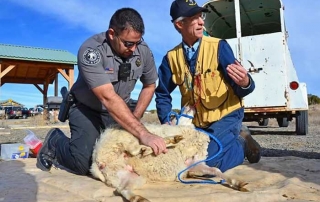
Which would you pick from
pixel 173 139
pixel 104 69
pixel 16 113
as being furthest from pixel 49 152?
pixel 16 113

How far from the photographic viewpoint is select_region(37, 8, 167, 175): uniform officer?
10.1 ft

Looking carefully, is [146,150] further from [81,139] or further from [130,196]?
[81,139]

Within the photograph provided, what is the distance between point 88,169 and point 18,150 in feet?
6.15

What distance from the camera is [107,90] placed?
3.12 metres

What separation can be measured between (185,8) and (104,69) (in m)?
1.02

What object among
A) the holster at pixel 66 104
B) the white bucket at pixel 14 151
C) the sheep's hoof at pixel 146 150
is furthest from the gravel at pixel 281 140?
the white bucket at pixel 14 151

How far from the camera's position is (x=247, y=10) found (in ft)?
29.2

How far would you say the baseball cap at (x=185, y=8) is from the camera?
348cm

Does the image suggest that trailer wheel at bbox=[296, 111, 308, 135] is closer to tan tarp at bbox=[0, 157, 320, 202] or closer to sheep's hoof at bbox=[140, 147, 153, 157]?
tan tarp at bbox=[0, 157, 320, 202]

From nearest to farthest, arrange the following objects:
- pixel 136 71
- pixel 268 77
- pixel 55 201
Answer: pixel 55 201 < pixel 136 71 < pixel 268 77

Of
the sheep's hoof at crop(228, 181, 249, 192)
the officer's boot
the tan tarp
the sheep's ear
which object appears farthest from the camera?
the officer's boot

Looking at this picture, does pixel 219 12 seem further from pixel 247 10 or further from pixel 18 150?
pixel 18 150

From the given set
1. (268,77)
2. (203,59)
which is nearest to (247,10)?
(268,77)

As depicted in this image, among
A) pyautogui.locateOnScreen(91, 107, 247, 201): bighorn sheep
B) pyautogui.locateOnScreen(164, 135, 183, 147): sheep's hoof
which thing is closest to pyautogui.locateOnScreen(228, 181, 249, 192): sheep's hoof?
pyautogui.locateOnScreen(91, 107, 247, 201): bighorn sheep
